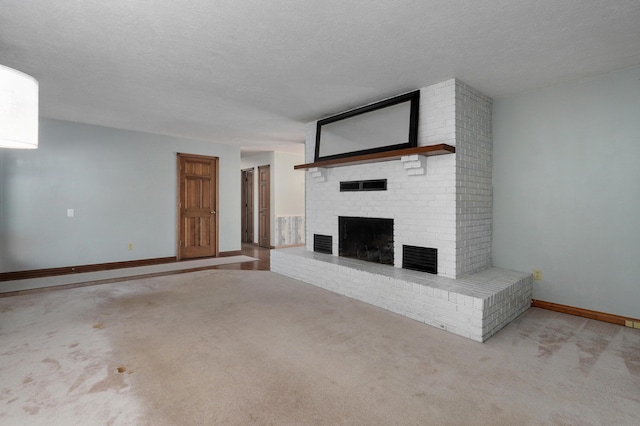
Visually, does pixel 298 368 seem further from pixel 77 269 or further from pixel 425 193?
pixel 77 269

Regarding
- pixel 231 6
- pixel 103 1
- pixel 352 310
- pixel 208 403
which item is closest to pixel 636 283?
pixel 352 310

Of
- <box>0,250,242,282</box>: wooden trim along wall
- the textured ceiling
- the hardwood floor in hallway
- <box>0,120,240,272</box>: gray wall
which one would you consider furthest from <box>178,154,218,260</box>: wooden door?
the textured ceiling

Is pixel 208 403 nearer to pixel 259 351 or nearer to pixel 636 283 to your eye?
pixel 259 351

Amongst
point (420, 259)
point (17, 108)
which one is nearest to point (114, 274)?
point (17, 108)

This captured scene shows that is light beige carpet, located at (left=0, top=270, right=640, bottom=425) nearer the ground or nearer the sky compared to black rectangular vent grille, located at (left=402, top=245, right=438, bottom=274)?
nearer the ground

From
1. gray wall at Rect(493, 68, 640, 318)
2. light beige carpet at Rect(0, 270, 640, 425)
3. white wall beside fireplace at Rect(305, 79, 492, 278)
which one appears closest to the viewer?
light beige carpet at Rect(0, 270, 640, 425)

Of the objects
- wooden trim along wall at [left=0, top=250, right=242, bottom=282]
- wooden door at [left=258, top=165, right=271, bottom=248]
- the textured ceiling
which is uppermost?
the textured ceiling

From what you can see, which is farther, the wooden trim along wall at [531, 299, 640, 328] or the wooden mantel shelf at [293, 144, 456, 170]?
the wooden mantel shelf at [293, 144, 456, 170]

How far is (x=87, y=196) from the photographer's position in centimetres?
540

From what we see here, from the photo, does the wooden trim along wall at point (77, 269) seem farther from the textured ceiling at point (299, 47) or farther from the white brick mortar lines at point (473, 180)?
the white brick mortar lines at point (473, 180)

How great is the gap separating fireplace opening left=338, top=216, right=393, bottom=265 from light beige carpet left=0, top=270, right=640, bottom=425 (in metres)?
0.94

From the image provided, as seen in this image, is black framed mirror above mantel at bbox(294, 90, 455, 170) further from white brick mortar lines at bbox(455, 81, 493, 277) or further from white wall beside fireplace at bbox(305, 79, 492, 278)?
white brick mortar lines at bbox(455, 81, 493, 277)

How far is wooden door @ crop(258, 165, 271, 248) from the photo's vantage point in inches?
324

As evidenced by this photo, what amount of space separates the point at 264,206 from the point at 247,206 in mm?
993
